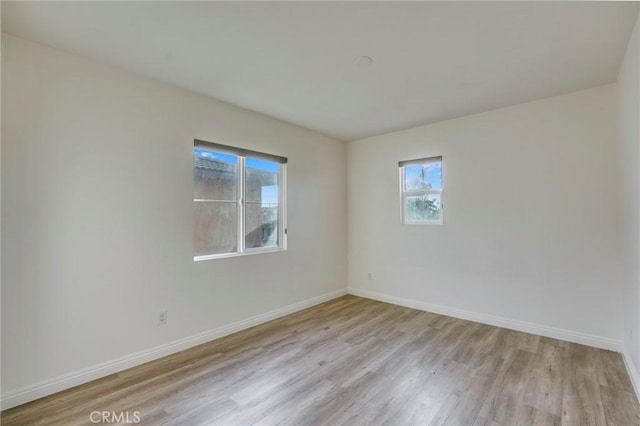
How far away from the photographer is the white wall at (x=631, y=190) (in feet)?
6.60

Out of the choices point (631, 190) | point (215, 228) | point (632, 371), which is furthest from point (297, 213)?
point (632, 371)

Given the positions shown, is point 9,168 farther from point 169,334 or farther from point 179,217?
point 169,334

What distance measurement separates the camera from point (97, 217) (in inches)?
92.3

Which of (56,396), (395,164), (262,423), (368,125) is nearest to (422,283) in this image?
(395,164)

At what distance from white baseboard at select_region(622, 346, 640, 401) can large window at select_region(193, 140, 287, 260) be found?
3.37m

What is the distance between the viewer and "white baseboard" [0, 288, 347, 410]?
6.56 feet

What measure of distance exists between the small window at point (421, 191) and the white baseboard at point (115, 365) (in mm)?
2332

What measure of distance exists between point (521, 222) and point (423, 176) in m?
1.31

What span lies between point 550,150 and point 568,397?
2319 millimetres

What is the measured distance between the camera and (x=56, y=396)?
2088 millimetres

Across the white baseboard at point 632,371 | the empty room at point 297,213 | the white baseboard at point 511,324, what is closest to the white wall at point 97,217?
the empty room at point 297,213

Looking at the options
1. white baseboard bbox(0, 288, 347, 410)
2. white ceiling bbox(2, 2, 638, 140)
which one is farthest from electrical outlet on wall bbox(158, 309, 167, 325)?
white ceiling bbox(2, 2, 638, 140)

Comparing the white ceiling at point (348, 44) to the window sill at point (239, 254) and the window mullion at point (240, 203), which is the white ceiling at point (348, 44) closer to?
the window mullion at point (240, 203)

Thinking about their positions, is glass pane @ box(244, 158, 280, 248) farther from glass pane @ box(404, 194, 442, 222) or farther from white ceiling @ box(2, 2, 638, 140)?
glass pane @ box(404, 194, 442, 222)
